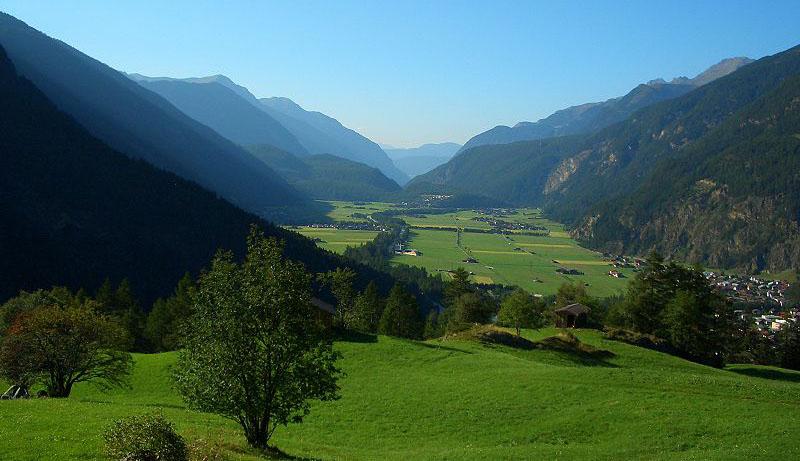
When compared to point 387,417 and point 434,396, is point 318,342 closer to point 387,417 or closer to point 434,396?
point 387,417

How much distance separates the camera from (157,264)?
175 m

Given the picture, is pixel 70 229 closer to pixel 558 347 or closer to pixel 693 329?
pixel 558 347

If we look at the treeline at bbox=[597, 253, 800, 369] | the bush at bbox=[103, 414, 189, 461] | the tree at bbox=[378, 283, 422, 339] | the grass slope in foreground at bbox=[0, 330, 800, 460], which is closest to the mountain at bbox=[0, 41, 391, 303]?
the tree at bbox=[378, 283, 422, 339]

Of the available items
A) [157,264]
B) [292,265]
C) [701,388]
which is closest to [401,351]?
[701,388]

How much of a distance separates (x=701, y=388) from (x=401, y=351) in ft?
88.9

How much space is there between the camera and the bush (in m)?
19.2

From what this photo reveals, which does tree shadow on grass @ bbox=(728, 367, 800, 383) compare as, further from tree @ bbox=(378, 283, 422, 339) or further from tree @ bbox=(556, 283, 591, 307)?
tree @ bbox=(378, 283, 422, 339)

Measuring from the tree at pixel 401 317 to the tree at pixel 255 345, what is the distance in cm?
7163

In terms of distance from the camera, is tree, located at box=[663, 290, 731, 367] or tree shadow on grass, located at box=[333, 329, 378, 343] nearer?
tree shadow on grass, located at box=[333, 329, 378, 343]

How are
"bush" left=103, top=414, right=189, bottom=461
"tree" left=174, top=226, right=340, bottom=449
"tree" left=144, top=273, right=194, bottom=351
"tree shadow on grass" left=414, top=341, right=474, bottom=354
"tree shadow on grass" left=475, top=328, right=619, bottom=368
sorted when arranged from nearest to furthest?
"bush" left=103, top=414, right=189, bottom=461 < "tree" left=174, top=226, right=340, bottom=449 < "tree shadow on grass" left=414, top=341, right=474, bottom=354 < "tree shadow on grass" left=475, top=328, right=619, bottom=368 < "tree" left=144, top=273, right=194, bottom=351

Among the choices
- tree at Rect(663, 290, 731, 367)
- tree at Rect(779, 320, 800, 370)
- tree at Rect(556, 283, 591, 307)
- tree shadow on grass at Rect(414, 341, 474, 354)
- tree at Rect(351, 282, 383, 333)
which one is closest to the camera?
tree shadow on grass at Rect(414, 341, 474, 354)

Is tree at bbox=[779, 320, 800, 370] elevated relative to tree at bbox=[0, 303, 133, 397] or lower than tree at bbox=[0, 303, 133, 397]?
lower

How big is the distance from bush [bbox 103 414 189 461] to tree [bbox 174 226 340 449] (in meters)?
5.97

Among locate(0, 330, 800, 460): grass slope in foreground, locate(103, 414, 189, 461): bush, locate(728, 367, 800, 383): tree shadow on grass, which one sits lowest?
locate(728, 367, 800, 383): tree shadow on grass
